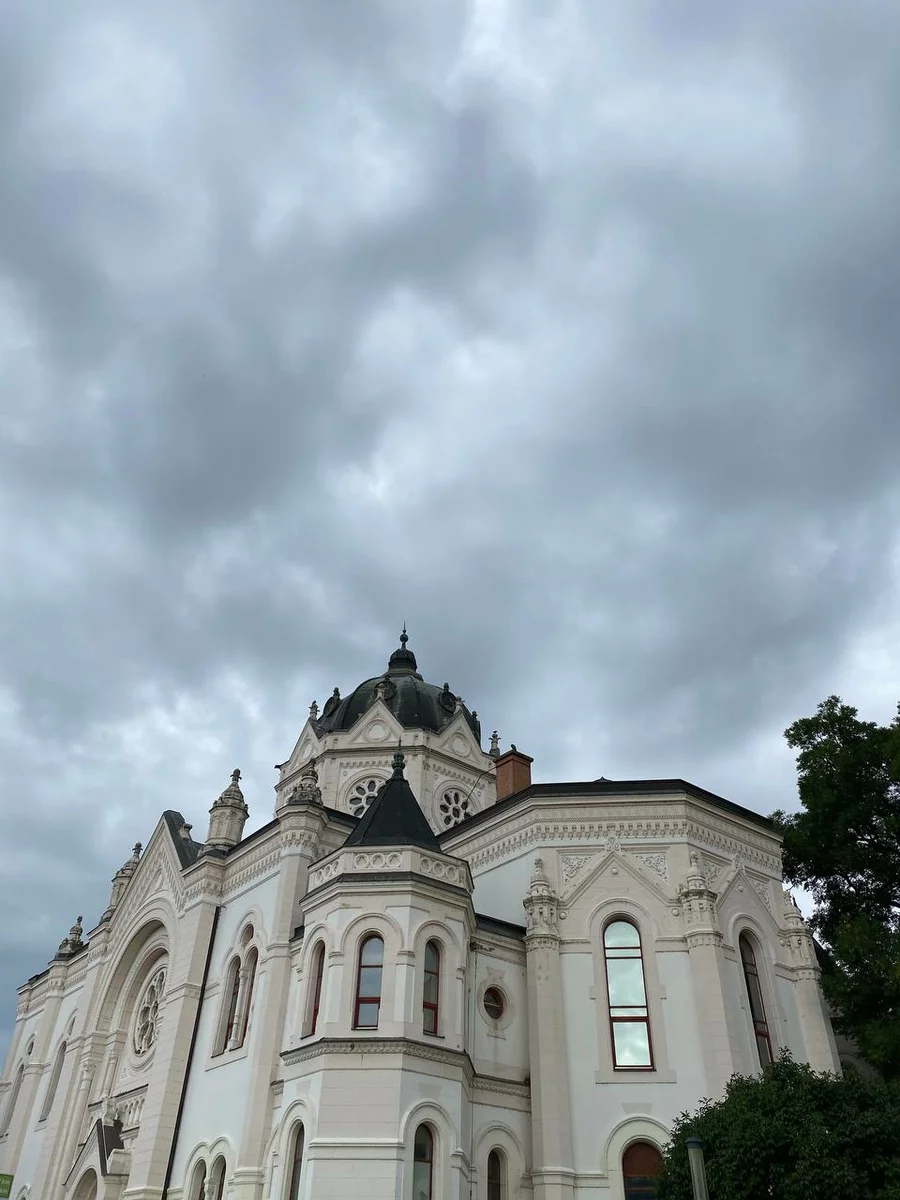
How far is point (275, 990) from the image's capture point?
2758 cm

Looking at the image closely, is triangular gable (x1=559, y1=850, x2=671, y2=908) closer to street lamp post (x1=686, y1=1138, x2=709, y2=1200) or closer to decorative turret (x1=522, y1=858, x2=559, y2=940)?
decorative turret (x1=522, y1=858, x2=559, y2=940)

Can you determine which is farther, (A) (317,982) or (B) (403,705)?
(B) (403,705)

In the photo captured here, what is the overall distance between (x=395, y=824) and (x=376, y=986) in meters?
4.19

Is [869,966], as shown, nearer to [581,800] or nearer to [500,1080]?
[581,800]

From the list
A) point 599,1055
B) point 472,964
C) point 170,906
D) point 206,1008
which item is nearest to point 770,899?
point 599,1055

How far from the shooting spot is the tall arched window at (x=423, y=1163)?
21891 millimetres

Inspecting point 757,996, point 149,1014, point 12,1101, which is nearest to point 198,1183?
point 149,1014

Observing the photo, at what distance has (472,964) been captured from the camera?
86.3 ft

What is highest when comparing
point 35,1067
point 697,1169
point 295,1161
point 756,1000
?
point 35,1067

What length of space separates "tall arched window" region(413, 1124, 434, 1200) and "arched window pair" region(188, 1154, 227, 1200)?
765cm

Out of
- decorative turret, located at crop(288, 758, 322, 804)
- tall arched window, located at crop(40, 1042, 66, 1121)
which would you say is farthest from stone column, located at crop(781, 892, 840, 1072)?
tall arched window, located at crop(40, 1042, 66, 1121)

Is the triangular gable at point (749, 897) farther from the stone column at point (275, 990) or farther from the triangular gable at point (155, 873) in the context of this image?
the triangular gable at point (155, 873)

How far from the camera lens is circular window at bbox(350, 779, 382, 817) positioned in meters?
41.4

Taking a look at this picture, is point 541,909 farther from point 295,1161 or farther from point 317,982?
point 295,1161
